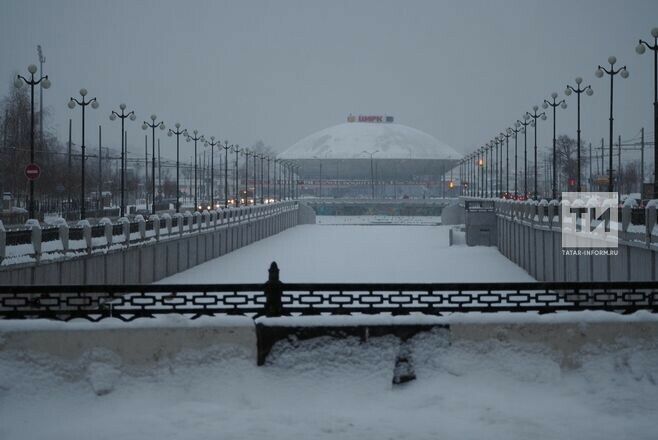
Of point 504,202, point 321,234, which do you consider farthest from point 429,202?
point 504,202

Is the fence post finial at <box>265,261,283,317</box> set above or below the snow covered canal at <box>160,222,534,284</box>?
above

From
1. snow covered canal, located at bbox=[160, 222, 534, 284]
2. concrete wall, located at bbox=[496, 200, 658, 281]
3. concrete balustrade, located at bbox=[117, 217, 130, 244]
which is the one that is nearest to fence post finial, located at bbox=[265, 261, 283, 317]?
concrete wall, located at bbox=[496, 200, 658, 281]

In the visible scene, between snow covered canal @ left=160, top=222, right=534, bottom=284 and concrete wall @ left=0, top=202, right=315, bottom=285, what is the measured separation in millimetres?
760

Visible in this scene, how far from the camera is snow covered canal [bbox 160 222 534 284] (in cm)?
4112

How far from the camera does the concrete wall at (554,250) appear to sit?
73.0 ft

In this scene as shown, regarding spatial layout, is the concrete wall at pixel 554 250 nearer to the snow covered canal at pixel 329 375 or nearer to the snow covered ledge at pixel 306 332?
the snow covered ledge at pixel 306 332

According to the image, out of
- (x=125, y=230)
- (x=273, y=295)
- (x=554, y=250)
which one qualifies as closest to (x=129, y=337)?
(x=273, y=295)

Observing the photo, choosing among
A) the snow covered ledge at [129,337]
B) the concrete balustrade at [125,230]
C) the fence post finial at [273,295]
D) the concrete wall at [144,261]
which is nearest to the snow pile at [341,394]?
the snow covered ledge at [129,337]

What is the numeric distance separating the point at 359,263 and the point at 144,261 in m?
17.5

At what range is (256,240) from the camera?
2712 inches

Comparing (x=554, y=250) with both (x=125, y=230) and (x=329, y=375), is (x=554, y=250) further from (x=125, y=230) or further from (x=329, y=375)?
(x=329, y=375)

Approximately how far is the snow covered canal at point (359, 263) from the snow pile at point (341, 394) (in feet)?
78.9

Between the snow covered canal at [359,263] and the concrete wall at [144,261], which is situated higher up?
the concrete wall at [144,261]

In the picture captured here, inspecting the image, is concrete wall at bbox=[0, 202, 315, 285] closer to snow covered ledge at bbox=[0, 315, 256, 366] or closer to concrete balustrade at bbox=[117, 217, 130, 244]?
Answer: concrete balustrade at bbox=[117, 217, 130, 244]
